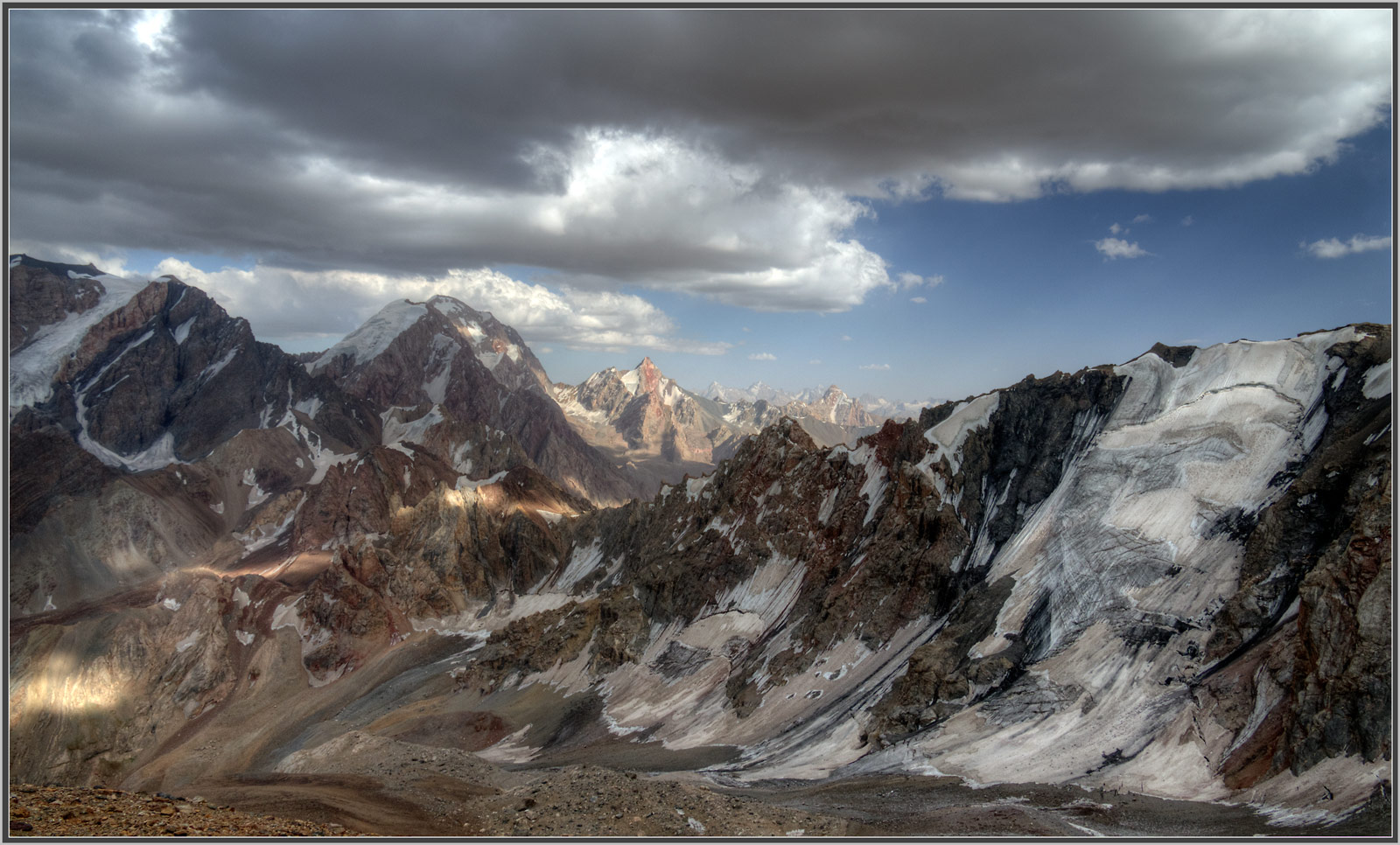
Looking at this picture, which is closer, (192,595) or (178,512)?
(192,595)

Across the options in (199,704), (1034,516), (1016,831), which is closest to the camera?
(1016,831)

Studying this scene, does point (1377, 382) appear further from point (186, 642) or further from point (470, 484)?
point (470, 484)

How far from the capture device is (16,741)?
8731cm

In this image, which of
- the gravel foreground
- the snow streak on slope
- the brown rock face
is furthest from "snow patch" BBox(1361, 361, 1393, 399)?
the gravel foreground

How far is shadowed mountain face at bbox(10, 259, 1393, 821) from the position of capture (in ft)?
125

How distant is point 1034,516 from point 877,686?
20.3m

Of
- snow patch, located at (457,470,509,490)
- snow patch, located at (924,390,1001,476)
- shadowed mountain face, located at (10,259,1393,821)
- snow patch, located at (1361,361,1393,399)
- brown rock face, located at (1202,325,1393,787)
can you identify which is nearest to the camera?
brown rock face, located at (1202,325,1393,787)

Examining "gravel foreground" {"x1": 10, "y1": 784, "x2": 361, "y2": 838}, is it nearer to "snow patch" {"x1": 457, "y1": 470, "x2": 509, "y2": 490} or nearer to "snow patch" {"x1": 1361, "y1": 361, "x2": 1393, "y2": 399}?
"snow patch" {"x1": 1361, "y1": 361, "x2": 1393, "y2": 399}

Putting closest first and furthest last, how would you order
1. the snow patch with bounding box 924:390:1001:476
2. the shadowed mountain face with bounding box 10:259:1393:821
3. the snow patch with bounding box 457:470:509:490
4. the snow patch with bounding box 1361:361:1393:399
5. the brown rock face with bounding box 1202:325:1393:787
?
1. the brown rock face with bounding box 1202:325:1393:787
2. the shadowed mountain face with bounding box 10:259:1393:821
3. the snow patch with bounding box 1361:361:1393:399
4. the snow patch with bounding box 924:390:1001:476
5. the snow patch with bounding box 457:470:509:490

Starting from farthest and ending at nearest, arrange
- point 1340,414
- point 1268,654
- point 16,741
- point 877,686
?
point 16,741
point 877,686
point 1340,414
point 1268,654

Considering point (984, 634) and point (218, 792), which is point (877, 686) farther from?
point (218, 792)

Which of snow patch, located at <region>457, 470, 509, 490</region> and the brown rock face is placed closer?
the brown rock face

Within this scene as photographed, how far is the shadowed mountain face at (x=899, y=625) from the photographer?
125 feet

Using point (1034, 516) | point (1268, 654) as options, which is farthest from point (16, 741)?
point (1268, 654)
